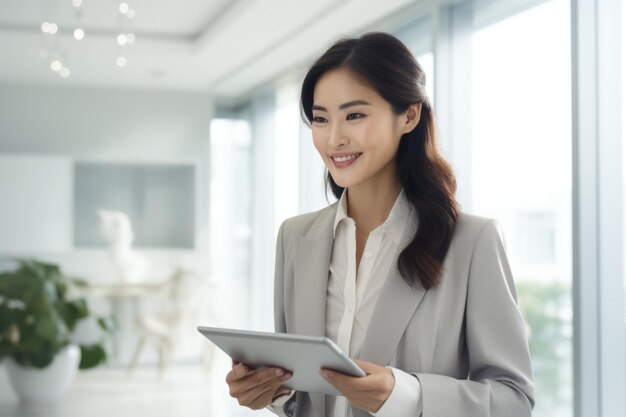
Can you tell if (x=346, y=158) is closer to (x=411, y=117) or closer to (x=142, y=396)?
(x=411, y=117)

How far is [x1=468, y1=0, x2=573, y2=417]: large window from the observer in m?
3.64

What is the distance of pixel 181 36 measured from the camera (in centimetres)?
670

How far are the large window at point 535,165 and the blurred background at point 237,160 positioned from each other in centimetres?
1

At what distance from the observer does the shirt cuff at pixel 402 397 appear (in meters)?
1.37

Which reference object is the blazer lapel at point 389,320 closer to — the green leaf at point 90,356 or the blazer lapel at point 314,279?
the blazer lapel at point 314,279

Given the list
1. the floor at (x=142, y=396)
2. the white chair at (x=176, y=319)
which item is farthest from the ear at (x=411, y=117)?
the white chair at (x=176, y=319)

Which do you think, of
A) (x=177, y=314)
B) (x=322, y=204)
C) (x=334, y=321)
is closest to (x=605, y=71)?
(x=334, y=321)

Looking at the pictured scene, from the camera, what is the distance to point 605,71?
10.8 ft

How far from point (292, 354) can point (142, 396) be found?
218 inches

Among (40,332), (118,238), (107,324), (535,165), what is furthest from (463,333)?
(118,238)

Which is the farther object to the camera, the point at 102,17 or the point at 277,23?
the point at 102,17

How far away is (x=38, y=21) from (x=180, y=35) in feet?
3.58

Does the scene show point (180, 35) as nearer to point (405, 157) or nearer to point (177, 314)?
point (177, 314)

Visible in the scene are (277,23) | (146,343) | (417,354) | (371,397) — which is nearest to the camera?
(371,397)
